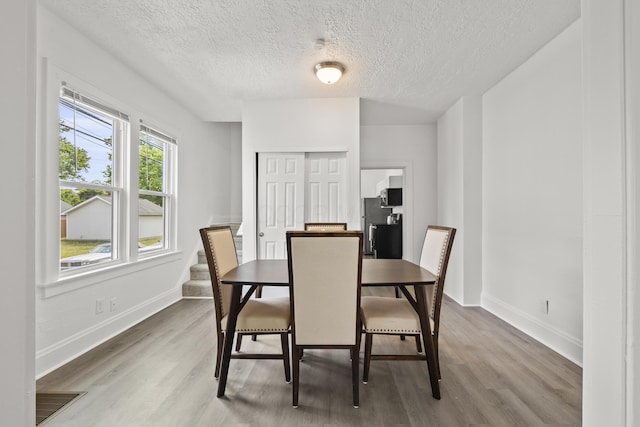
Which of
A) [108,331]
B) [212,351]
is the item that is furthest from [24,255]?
[108,331]

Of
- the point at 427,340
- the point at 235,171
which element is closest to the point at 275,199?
the point at 235,171

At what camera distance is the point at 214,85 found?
3734 millimetres

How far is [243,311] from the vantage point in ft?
7.04

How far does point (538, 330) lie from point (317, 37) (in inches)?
129

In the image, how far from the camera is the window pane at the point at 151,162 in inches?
148

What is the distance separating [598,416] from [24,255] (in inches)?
59.3

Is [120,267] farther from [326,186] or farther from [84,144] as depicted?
[326,186]

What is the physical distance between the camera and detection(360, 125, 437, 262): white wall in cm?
540

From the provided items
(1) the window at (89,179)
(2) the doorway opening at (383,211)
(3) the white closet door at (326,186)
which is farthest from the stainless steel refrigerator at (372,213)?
(1) the window at (89,179)

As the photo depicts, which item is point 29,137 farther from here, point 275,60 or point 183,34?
point 275,60

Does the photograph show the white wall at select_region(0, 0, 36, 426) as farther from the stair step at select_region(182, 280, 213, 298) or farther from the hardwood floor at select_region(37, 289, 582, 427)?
the stair step at select_region(182, 280, 213, 298)

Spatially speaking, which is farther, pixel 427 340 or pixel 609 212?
pixel 427 340

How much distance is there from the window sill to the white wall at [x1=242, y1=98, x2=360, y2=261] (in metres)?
1.12

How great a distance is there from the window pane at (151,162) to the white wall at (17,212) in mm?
3445
